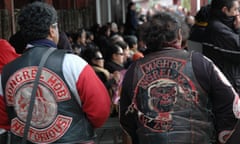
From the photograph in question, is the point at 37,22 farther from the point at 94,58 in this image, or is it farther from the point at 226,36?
the point at 94,58

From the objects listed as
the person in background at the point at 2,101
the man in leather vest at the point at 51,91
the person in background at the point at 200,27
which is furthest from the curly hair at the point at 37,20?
the person in background at the point at 200,27

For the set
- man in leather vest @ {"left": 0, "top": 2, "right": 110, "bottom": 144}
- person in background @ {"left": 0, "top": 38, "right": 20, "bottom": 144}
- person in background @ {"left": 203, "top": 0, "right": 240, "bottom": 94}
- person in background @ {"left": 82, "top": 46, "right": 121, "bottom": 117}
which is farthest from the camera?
person in background @ {"left": 82, "top": 46, "right": 121, "bottom": 117}

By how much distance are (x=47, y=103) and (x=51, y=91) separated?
79 mm

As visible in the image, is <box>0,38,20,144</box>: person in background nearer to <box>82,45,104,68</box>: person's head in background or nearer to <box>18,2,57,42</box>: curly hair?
<box>18,2,57,42</box>: curly hair

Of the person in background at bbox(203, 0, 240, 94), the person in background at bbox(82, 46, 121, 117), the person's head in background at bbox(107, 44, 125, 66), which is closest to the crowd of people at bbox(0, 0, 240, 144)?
the person in background at bbox(203, 0, 240, 94)

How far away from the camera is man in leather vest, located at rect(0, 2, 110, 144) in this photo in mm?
3027

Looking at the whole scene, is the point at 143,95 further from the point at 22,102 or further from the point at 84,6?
the point at 84,6

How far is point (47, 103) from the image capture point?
10.0 feet

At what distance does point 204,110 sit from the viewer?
2953 millimetres

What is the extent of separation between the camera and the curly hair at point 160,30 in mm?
2980

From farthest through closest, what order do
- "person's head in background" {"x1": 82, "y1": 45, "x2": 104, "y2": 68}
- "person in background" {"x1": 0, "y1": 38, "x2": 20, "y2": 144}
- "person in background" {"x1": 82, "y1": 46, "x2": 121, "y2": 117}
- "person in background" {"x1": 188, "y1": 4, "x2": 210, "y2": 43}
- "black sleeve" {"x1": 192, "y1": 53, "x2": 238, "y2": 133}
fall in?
"person's head in background" {"x1": 82, "y1": 45, "x2": 104, "y2": 68} → "person in background" {"x1": 82, "y1": 46, "x2": 121, "y2": 117} → "person in background" {"x1": 188, "y1": 4, "x2": 210, "y2": 43} → "person in background" {"x1": 0, "y1": 38, "x2": 20, "y2": 144} → "black sleeve" {"x1": 192, "y1": 53, "x2": 238, "y2": 133}

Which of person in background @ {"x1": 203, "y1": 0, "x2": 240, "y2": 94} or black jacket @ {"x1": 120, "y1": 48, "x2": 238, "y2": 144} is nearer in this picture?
black jacket @ {"x1": 120, "y1": 48, "x2": 238, "y2": 144}

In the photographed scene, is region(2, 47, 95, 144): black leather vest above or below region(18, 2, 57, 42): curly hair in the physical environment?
below

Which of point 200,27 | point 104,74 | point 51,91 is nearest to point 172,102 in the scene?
point 51,91
